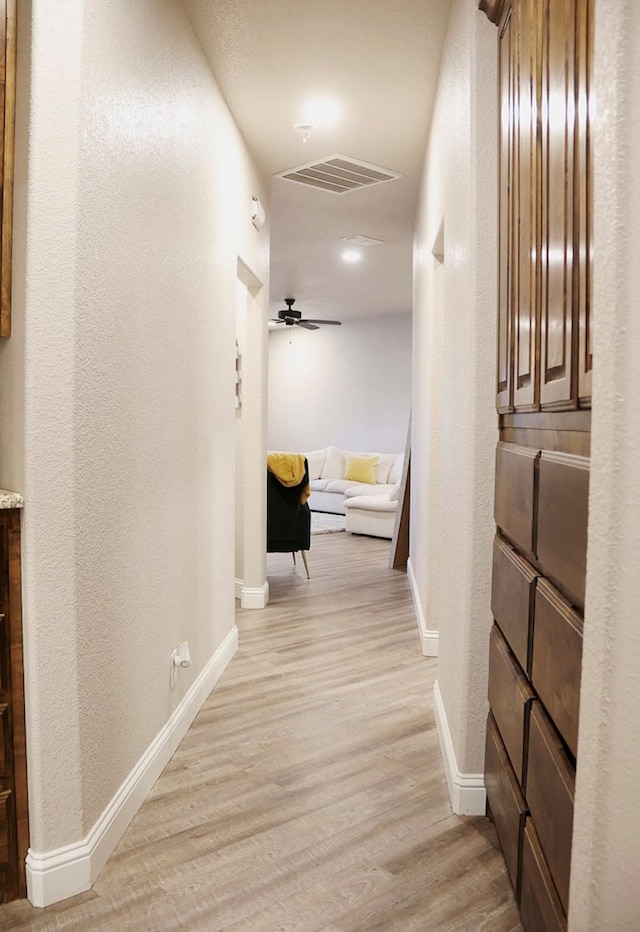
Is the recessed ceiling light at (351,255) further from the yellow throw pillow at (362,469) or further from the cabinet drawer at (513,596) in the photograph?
the cabinet drawer at (513,596)

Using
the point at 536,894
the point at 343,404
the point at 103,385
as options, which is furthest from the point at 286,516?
the point at 343,404

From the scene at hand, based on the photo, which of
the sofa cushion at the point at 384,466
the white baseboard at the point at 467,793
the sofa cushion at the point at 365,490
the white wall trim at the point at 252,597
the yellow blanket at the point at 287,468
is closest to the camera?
the white baseboard at the point at 467,793

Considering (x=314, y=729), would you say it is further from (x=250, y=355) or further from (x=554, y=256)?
(x=250, y=355)

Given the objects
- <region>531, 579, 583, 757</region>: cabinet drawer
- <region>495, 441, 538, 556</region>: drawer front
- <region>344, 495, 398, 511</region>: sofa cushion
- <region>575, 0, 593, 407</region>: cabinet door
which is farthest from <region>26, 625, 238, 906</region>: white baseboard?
<region>344, 495, 398, 511</region>: sofa cushion

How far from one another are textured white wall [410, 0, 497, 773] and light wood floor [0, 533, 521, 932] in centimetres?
25

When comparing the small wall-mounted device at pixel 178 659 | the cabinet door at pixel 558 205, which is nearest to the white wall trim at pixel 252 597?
the small wall-mounted device at pixel 178 659

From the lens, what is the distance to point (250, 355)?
4.20m

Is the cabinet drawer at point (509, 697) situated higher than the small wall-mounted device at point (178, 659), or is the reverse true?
the cabinet drawer at point (509, 697)

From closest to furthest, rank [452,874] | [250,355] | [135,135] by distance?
[452,874]
[135,135]
[250,355]

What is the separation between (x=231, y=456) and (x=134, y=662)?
1486mm

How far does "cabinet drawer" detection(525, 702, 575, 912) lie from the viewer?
1141 millimetres

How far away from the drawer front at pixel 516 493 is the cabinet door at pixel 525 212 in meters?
0.12

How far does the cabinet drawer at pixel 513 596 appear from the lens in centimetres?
144

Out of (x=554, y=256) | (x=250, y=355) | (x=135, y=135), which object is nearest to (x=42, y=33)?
(x=135, y=135)
